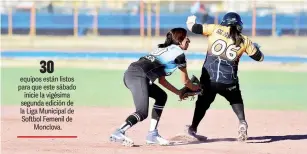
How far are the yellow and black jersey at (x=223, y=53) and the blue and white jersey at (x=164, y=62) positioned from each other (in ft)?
2.97

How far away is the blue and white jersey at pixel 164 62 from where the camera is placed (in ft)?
34.4

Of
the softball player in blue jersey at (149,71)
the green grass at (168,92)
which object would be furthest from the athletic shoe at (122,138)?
the green grass at (168,92)

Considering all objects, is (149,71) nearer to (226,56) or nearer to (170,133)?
(226,56)

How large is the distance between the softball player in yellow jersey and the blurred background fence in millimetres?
24474

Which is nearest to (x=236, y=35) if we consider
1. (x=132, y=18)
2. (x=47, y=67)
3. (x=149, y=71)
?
(x=149, y=71)

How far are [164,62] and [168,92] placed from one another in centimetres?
860

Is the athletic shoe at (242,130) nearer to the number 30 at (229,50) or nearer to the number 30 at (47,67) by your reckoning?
the number 30 at (229,50)

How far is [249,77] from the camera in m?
23.4

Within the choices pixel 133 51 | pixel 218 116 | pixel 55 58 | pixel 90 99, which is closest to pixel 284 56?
pixel 133 51

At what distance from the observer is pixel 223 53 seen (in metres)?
11.3

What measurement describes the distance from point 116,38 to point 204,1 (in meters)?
4.76

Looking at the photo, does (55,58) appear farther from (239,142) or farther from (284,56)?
(239,142)

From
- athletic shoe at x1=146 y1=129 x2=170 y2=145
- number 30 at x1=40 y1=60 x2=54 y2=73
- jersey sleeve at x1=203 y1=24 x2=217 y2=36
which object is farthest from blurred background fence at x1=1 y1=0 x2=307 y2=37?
athletic shoe at x1=146 y1=129 x2=170 y2=145

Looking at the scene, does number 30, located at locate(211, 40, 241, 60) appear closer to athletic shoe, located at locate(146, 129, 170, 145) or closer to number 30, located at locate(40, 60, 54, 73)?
athletic shoe, located at locate(146, 129, 170, 145)
